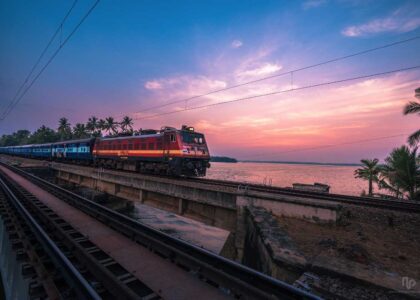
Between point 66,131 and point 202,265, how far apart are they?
12378 centimetres

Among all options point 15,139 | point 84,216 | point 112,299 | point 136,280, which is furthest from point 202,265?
point 15,139

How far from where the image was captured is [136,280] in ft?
15.9

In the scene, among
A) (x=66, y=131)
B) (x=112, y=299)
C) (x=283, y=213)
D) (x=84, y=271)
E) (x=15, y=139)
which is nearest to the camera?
(x=112, y=299)

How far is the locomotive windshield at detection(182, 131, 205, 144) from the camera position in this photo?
1666 centimetres

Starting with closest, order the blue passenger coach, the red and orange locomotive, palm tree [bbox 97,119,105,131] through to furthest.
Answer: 1. the red and orange locomotive
2. the blue passenger coach
3. palm tree [bbox 97,119,105,131]

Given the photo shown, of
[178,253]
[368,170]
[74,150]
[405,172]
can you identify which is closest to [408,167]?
[405,172]

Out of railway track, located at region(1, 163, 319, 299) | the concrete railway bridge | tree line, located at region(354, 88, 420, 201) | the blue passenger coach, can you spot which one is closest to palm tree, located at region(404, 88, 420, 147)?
tree line, located at region(354, 88, 420, 201)

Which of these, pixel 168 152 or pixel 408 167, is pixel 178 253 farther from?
pixel 408 167

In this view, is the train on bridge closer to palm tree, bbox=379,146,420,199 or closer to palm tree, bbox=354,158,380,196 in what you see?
palm tree, bbox=379,146,420,199

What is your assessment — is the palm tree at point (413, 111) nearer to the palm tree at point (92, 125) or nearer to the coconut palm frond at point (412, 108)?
the coconut palm frond at point (412, 108)

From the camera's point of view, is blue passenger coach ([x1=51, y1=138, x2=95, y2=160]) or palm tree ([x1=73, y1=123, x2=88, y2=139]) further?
palm tree ([x1=73, y1=123, x2=88, y2=139])

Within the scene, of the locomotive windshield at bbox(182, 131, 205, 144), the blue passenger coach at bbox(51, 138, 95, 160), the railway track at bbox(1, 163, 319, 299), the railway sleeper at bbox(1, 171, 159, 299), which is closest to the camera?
the railway track at bbox(1, 163, 319, 299)

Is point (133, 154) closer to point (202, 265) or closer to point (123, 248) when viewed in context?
point (123, 248)

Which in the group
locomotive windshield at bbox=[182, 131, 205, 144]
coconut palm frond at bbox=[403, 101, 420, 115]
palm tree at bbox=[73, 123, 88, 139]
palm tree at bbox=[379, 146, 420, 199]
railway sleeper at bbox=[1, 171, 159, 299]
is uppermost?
palm tree at bbox=[73, 123, 88, 139]
